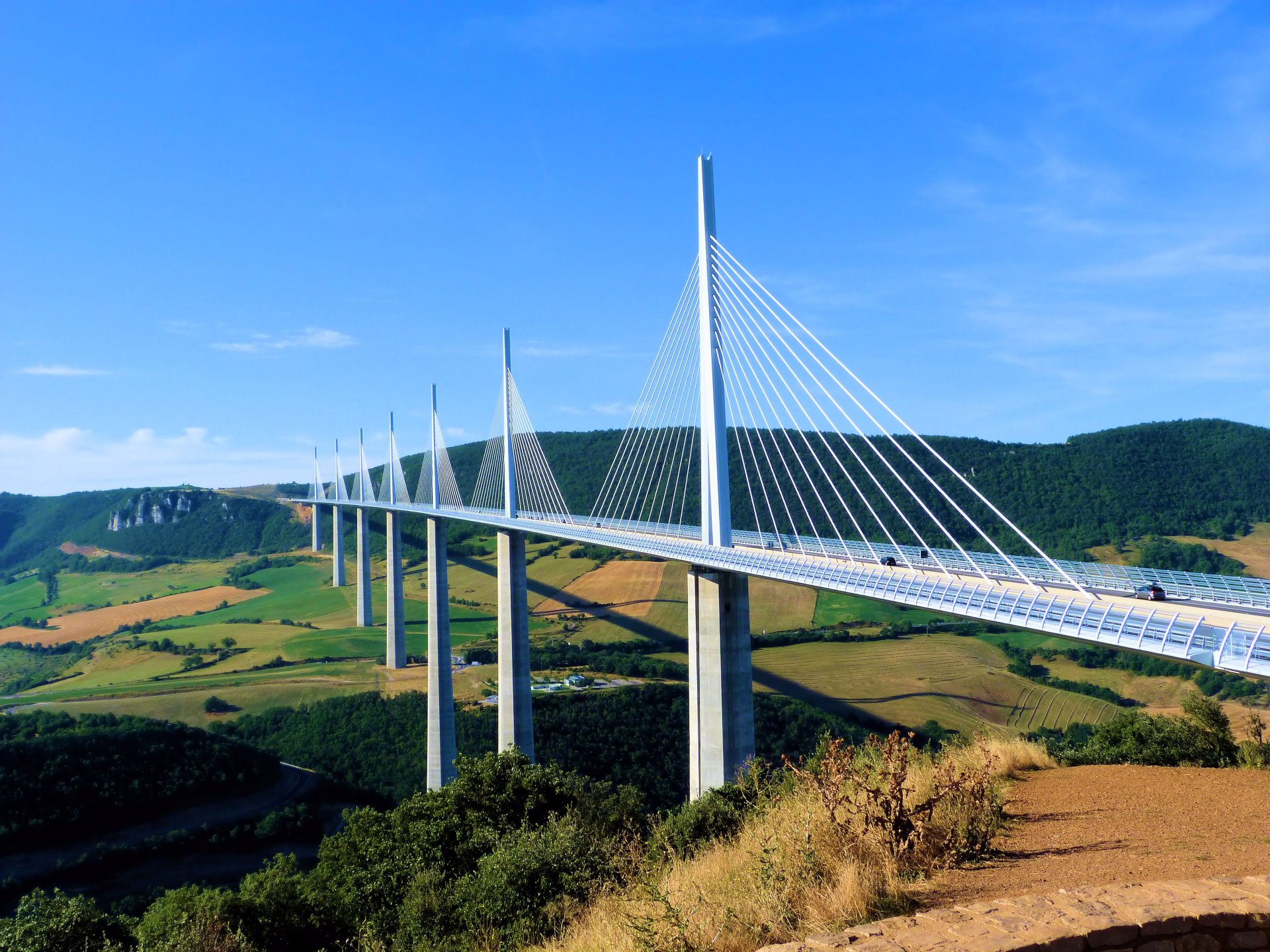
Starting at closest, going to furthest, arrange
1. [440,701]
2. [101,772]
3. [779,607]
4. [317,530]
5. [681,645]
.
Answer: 1. [101,772]
2. [440,701]
3. [681,645]
4. [779,607]
5. [317,530]

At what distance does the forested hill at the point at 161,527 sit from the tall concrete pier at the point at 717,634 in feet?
361

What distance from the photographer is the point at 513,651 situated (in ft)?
132

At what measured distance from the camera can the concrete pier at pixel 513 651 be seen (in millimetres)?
40031

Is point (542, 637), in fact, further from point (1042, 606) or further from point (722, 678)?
point (1042, 606)

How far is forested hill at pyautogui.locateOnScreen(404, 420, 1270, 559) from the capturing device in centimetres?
5747

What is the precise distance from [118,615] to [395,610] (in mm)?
41923

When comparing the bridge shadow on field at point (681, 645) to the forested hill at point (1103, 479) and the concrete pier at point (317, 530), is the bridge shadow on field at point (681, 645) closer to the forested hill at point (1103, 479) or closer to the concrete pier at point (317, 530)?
the forested hill at point (1103, 479)

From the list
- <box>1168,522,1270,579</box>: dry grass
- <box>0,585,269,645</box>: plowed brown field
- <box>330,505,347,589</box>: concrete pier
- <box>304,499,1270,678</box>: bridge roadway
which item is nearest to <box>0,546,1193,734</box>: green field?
<box>330,505,347,589</box>: concrete pier

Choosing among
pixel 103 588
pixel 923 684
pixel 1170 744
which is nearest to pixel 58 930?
pixel 1170 744

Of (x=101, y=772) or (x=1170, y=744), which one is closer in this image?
(x=1170, y=744)

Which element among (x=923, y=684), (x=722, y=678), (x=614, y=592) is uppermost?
(x=722, y=678)

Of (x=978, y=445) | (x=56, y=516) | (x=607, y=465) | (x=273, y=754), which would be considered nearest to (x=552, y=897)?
(x=273, y=754)

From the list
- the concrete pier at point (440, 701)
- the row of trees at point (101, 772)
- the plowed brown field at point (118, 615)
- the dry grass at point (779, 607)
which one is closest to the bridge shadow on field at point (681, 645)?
the dry grass at point (779, 607)

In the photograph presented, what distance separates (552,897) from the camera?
916cm
